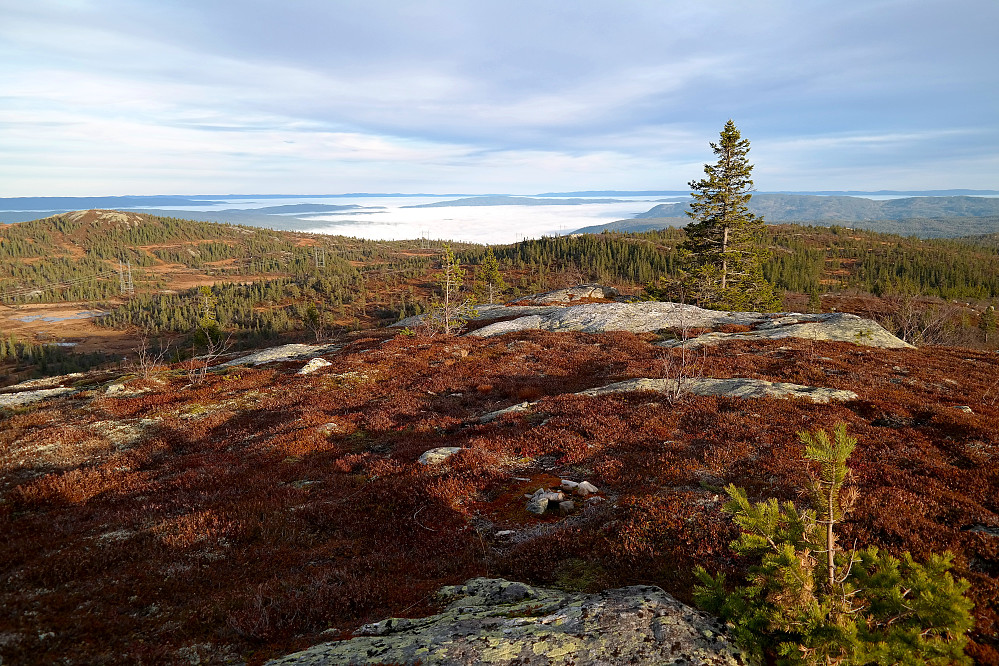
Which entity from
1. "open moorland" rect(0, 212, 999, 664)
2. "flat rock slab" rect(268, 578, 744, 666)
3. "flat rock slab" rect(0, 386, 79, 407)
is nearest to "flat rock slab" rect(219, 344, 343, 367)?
"flat rock slab" rect(0, 386, 79, 407)

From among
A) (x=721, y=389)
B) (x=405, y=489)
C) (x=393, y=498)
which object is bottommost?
(x=393, y=498)

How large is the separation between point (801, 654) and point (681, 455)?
312 inches

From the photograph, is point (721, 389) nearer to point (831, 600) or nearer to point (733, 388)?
point (733, 388)

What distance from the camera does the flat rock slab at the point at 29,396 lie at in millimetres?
24781

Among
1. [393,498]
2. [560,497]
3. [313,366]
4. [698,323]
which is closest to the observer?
[560,497]

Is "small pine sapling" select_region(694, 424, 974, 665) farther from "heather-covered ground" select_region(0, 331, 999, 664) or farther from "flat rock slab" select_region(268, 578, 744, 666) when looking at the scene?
"heather-covered ground" select_region(0, 331, 999, 664)

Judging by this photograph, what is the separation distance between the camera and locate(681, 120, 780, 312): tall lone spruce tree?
4747 cm

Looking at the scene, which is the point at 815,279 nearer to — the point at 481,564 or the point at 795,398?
the point at 795,398

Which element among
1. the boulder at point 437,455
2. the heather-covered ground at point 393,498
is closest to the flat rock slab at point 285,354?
the heather-covered ground at point 393,498

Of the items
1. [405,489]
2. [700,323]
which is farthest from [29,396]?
[700,323]

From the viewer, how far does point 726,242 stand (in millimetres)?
49000

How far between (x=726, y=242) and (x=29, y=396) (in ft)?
195

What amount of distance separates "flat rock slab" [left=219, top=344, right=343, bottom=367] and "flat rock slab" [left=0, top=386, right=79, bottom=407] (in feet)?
30.4

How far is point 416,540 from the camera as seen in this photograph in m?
9.08
